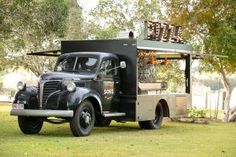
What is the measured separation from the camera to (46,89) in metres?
13.6

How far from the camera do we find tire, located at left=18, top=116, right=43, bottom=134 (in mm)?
14141

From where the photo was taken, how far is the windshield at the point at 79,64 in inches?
574

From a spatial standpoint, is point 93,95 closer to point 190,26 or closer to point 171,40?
point 171,40

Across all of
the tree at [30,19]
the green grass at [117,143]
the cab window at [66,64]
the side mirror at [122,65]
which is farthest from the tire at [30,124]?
the tree at [30,19]

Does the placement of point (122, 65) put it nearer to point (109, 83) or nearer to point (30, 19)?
point (109, 83)

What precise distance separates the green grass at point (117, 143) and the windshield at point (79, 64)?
1.64m

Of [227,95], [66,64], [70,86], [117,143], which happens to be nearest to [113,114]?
[66,64]

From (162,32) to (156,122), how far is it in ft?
8.81

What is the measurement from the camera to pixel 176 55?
1872 centimetres

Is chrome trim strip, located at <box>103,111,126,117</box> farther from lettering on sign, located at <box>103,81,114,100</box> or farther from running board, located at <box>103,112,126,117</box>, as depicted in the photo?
lettering on sign, located at <box>103,81,114,100</box>

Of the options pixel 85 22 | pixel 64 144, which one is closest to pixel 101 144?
pixel 64 144

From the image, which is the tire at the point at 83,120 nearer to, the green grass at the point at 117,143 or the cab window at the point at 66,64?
the green grass at the point at 117,143

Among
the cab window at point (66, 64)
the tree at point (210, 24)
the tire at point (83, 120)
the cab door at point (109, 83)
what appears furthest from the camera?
the tree at point (210, 24)

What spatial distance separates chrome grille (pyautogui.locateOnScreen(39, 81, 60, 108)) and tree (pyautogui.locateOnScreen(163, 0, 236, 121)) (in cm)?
900
